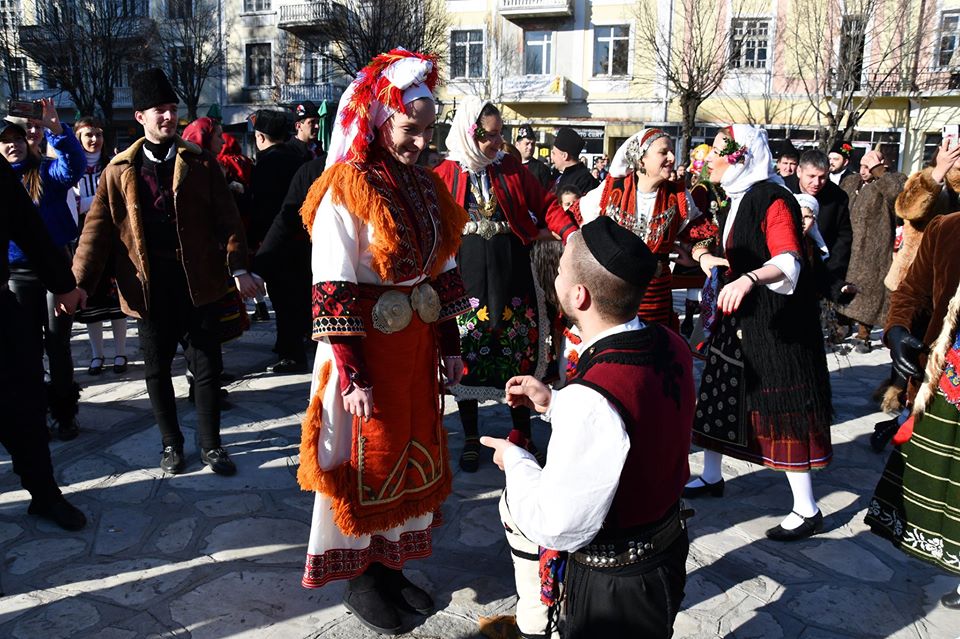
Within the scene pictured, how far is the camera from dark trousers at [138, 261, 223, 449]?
4.10 m

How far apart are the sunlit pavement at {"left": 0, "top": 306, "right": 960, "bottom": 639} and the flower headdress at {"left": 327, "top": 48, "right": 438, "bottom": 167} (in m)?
1.85

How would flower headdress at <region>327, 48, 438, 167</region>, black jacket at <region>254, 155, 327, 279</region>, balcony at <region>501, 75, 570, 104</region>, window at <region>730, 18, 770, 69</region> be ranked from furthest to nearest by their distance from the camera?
1. balcony at <region>501, 75, 570, 104</region>
2. window at <region>730, 18, 770, 69</region>
3. black jacket at <region>254, 155, 327, 279</region>
4. flower headdress at <region>327, 48, 438, 167</region>

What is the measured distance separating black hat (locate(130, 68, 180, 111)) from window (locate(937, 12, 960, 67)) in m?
26.5

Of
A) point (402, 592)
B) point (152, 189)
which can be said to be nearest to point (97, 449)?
point (152, 189)

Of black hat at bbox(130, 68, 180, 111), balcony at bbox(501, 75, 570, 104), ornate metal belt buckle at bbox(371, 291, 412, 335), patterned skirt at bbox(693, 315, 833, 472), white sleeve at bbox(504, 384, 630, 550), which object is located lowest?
patterned skirt at bbox(693, 315, 833, 472)

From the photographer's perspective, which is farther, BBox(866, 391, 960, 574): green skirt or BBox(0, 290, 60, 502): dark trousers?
BBox(0, 290, 60, 502): dark trousers

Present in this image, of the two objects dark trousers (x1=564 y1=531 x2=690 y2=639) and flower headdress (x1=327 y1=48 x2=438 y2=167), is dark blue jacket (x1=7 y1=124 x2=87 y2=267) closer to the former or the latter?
flower headdress (x1=327 y1=48 x2=438 y2=167)

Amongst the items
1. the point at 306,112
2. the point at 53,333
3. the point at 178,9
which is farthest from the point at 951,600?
the point at 178,9

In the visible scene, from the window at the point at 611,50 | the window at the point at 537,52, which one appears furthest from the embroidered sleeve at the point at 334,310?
the window at the point at 537,52

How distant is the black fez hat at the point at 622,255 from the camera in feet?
6.47

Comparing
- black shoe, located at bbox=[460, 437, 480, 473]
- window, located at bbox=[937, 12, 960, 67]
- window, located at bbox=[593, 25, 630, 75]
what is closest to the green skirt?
black shoe, located at bbox=[460, 437, 480, 473]

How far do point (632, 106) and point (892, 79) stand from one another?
27.5 feet

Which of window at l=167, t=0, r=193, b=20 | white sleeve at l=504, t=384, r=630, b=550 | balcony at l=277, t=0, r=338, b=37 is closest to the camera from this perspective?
white sleeve at l=504, t=384, r=630, b=550

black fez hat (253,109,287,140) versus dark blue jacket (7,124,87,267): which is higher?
black fez hat (253,109,287,140)
